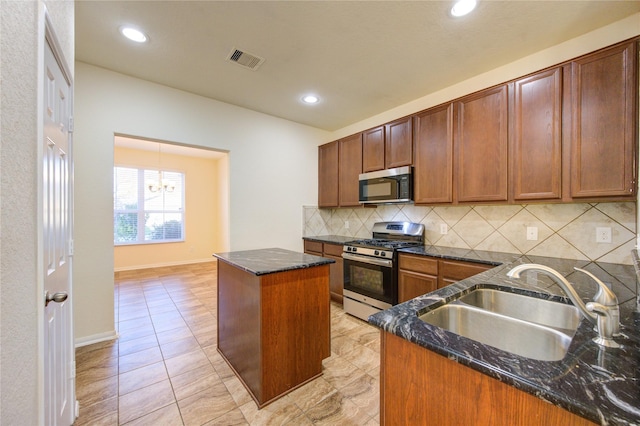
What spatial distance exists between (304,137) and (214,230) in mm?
4039

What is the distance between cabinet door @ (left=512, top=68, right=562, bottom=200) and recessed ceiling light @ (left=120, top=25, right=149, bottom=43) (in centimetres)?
321

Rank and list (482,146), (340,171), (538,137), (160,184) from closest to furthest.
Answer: (538,137) → (482,146) → (340,171) → (160,184)

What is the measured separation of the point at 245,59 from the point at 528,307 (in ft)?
9.37

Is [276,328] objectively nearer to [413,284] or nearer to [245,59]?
[413,284]

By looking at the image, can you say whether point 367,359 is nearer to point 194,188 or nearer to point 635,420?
point 635,420

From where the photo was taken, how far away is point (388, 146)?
3.22 m

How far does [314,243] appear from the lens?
12.9ft

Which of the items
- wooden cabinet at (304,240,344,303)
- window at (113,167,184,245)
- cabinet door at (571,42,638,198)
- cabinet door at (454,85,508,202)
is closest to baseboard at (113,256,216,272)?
window at (113,167,184,245)

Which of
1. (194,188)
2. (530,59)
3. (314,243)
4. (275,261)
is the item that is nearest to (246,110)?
(314,243)

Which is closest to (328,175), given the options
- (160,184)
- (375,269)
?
(375,269)

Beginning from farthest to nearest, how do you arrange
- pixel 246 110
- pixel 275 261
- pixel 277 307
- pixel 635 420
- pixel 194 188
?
pixel 194 188
pixel 246 110
pixel 275 261
pixel 277 307
pixel 635 420

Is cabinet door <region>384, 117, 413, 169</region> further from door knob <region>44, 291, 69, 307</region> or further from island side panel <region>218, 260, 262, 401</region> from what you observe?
door knob <region>44, 291, 69, 307</region>

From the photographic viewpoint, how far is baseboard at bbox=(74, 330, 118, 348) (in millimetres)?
2400

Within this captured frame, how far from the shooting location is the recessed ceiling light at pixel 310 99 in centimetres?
318
